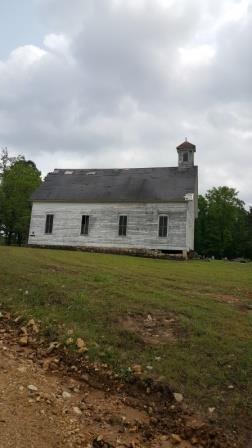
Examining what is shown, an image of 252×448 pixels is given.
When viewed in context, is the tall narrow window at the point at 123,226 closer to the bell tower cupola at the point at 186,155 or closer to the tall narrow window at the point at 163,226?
the tall narrow window at the point at 163,226

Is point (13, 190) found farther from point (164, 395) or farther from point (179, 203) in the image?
point (164, 395)

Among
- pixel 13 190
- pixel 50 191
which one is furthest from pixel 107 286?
pixel 13 190

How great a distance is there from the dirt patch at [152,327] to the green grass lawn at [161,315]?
0.05 metres

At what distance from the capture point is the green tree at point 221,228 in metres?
59.6

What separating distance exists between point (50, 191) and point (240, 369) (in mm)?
28467

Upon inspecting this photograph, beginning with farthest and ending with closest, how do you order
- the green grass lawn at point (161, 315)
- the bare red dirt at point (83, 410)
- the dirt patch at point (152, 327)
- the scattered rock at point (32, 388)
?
the dirt patch at point (152, 327) < the green grass lawn at point (161, 315) < the scattered rock at point (32, 388) < the bare red dirt at point (83, 410)

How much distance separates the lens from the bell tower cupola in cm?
3416

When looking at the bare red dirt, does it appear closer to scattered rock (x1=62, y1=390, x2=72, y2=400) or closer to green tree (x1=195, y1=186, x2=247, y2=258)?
scattered rock (x1=62, y1=390, x2=72, y2=400)

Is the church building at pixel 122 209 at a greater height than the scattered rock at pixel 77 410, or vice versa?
the church building at pixel 122 209

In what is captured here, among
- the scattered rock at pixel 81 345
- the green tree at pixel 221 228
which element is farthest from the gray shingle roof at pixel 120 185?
the green tree at pixel 221 228

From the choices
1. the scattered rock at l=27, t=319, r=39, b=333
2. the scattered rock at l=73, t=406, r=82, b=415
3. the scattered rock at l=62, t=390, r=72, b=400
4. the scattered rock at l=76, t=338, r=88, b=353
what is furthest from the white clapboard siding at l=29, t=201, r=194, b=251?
the scattered rock at l=73, t=406, r=82, b=415

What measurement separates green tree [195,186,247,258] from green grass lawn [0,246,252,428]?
A: 45425 millimetres

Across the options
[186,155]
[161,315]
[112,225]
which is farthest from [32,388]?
[186,155]

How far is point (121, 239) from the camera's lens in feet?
102
